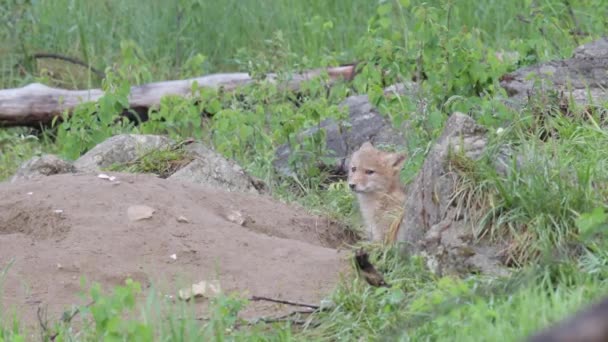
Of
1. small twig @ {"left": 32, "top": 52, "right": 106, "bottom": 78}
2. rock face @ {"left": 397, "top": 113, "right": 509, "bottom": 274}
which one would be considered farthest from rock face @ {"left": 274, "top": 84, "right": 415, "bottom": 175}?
small twig @ {"left": 32, "top": 52, "right": 106, "bottom": 78}

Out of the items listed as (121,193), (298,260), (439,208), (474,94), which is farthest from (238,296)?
(474,94)

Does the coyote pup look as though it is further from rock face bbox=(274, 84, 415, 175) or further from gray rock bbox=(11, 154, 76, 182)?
gray rock bbox=(11, 154, 76, 182)

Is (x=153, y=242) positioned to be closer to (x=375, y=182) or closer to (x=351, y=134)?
(x=375, y=182)

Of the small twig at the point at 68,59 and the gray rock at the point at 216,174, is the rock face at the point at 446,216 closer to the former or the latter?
the gray rock at the point at 216,174

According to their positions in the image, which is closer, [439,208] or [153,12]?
[439,208]

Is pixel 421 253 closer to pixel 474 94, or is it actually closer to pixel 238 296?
pixel 238 296

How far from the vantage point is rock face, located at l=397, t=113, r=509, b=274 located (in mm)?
5203

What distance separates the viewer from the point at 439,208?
18.3 feet

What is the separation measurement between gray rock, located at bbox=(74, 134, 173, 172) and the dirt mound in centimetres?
96

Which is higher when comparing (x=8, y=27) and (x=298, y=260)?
(x=298, y=260)

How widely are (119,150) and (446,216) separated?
3105mm

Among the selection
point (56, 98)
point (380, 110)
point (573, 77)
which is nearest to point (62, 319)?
point (380, 110)

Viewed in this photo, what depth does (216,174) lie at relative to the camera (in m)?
7.57

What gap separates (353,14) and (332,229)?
5.65m
